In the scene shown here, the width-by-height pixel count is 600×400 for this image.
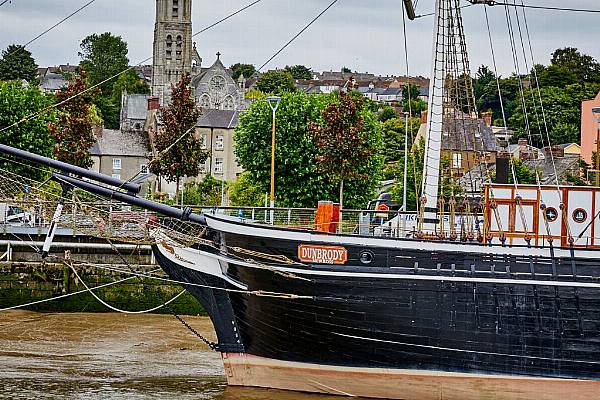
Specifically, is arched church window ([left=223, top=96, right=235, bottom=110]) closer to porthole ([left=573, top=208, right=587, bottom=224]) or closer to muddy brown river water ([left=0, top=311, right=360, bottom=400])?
muddy brown river water ([left=0, top=311, right=360, bottom=400])

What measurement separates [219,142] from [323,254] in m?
73.5

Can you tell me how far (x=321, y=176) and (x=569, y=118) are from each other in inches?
1759

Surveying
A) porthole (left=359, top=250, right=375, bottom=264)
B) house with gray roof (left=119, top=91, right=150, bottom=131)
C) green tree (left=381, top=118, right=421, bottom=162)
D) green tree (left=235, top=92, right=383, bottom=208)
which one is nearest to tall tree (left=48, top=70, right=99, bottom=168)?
green tree (left=235, top=92, right=383, bottom=208)

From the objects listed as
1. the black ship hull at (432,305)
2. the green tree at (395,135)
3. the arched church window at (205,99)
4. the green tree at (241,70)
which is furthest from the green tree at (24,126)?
the green tree at (241,70)

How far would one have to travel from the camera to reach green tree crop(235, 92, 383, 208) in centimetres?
4538

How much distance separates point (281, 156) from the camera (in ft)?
152

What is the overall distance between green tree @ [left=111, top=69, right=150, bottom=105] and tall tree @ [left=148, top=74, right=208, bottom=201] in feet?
284

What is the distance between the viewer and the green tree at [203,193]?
6581 centimetres

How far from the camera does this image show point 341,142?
40438 mm

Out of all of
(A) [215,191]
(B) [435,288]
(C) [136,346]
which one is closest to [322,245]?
(B) [435,288]

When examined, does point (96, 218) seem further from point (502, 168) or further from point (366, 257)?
point (502, 168)

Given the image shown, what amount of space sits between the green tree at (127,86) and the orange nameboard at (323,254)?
11547 cm

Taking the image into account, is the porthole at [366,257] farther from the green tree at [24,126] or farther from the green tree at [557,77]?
the green tree at [557,77]

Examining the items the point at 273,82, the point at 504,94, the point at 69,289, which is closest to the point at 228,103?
the point at 273,82
